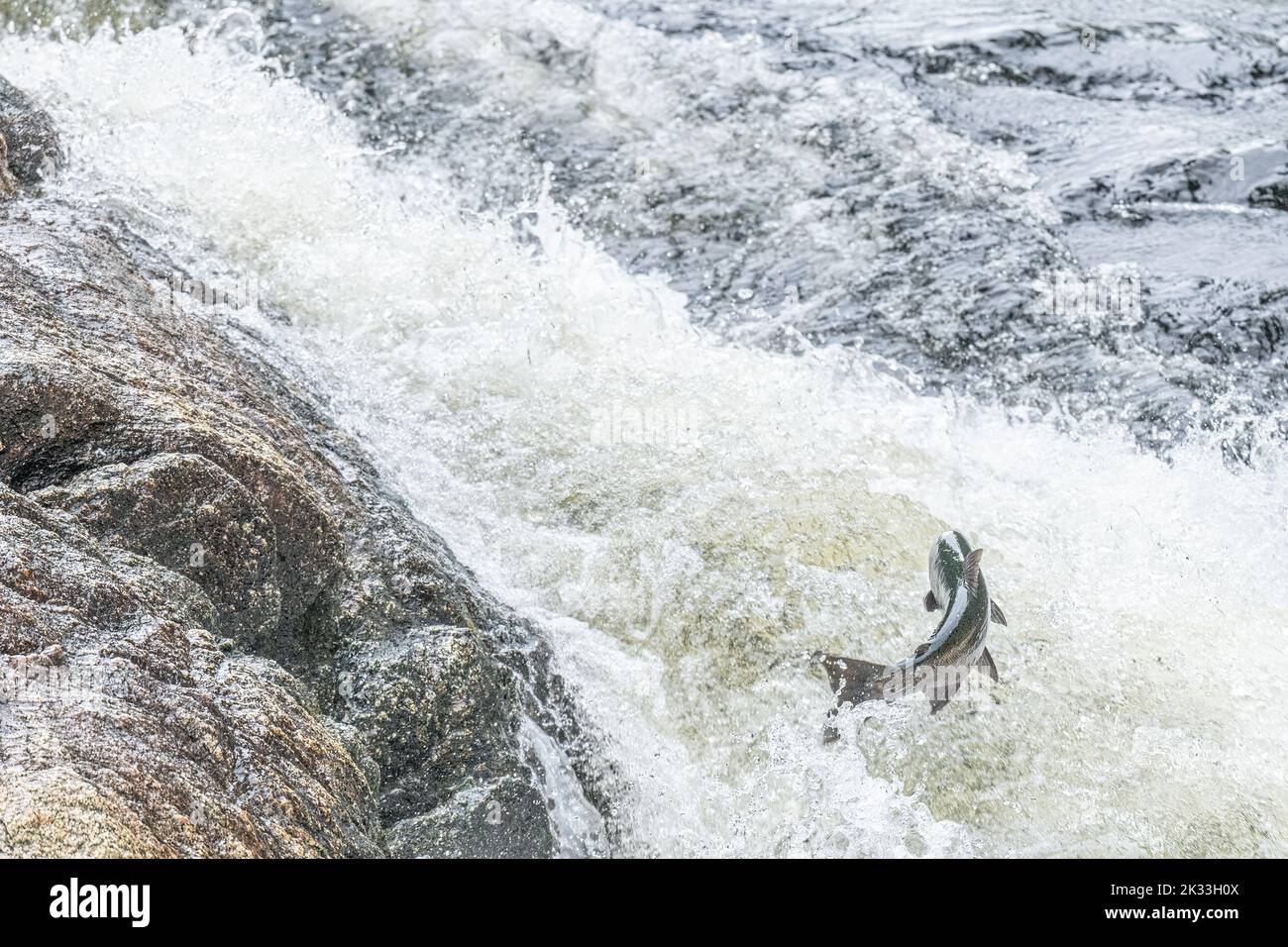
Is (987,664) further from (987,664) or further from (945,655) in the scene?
(945,655)

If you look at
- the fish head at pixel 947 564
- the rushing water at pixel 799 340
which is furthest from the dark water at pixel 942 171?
the fish head at pixel 947 564

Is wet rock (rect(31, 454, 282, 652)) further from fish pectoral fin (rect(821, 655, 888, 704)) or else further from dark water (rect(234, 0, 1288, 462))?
dark water (rect(234, 0, 1288, 462))

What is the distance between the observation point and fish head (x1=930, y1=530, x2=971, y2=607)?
13.0 feet

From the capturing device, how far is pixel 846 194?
7168 millimetres

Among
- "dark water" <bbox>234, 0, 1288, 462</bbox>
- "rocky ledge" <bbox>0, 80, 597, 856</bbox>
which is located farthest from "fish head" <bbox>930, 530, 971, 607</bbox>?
"dark water" <bbox>234, 0, 1288, 462</bbox>

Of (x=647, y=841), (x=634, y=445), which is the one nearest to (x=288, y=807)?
(x=647, y=841)

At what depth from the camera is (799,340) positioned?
245 inches

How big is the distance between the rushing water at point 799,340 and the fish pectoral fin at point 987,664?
14 centimetres

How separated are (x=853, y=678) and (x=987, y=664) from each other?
0.52 metres

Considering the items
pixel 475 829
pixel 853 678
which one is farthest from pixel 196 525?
pixel 853 678

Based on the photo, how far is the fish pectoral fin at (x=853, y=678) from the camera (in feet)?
12.7

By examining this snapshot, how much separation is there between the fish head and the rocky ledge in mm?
1352
